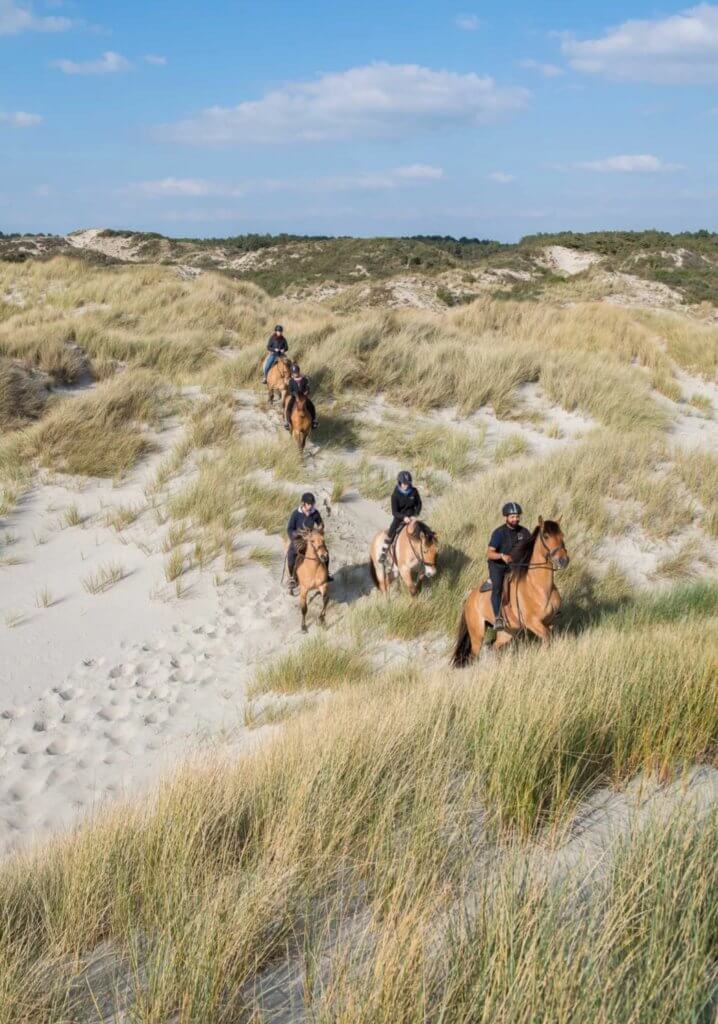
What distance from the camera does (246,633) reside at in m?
9.49

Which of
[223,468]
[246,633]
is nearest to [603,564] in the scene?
[246,633]

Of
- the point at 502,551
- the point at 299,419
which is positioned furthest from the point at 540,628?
the point at 299,419

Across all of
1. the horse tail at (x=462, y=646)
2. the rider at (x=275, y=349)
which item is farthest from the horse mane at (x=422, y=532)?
the rider at (x=275, y=349)

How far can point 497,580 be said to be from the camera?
760 cm

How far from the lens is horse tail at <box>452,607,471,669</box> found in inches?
324

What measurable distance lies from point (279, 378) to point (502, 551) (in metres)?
8.40

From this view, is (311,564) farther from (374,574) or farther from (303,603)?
(374,574)

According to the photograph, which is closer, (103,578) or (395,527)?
(395,527)

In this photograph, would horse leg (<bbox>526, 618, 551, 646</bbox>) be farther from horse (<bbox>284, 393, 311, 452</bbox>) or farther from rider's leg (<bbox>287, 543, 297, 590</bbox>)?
horse (<bbox>284, 393, 311, 452</bbox>)

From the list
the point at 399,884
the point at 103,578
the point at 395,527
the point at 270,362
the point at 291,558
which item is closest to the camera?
the point at 399,884

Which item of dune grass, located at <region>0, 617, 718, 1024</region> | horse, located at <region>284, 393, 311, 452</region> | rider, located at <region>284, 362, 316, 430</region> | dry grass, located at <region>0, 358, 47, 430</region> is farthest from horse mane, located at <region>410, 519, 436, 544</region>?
dry grass, located at <region>0, 358, 47, 430</region>

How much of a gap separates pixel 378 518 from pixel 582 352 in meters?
11.1

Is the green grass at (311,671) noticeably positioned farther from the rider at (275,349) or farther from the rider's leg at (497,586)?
the rider at (275,349)

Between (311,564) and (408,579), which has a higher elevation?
(311,564)
